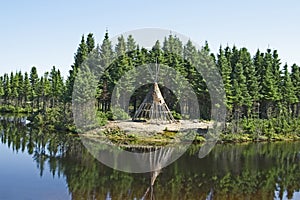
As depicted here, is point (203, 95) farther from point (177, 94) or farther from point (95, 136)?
point (95, 136)

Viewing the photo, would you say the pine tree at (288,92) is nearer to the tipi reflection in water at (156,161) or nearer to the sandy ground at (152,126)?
the sandy ground at (152,126)

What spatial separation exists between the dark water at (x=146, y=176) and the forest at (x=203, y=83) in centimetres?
863

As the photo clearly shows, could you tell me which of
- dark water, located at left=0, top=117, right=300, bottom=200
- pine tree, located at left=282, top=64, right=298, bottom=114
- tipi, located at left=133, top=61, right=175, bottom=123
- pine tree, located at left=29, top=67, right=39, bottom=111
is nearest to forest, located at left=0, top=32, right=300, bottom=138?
pine tree, located at left=282, top=64, right=298, bottom=114

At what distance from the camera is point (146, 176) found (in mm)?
20812

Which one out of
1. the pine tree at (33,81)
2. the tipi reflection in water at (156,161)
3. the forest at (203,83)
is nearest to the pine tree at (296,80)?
the forest at (203,83)

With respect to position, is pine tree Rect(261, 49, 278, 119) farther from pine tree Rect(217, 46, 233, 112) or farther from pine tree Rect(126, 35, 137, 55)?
pine tree Rect(126, 35, 137, 55)

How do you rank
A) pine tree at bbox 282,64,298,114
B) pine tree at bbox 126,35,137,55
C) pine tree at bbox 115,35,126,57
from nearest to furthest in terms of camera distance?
pine tree at bbox 115,35,126,57 → pine tree at bbox 282,64,298,114 → pine tree at bbox 126,35,137,55

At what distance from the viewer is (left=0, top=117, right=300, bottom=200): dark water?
17.4m

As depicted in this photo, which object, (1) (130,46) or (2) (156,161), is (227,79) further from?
(2) (156,161)

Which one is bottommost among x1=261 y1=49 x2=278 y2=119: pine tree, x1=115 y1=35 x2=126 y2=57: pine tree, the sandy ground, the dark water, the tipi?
the dark water

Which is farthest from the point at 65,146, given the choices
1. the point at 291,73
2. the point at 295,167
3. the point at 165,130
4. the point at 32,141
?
the point at 291,73

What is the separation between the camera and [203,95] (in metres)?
41.5

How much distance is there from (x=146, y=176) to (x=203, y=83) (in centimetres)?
2194

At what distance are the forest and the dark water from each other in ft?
28.3
